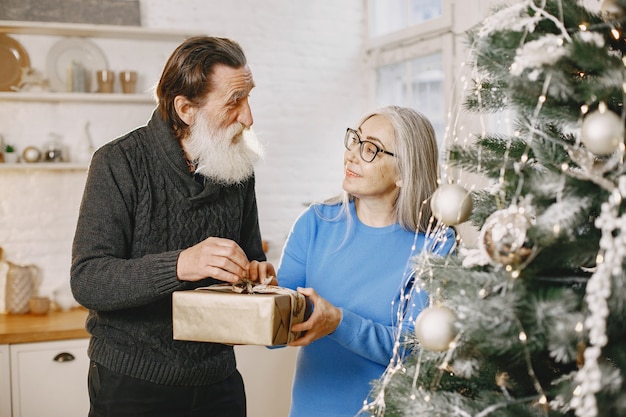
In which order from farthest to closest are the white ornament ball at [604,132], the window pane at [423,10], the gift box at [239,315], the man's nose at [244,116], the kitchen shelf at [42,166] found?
the window pane at [423,10], the kitchen shelf at [42,166], the man's nose at [244,116], the gift box at [239,315], the white ornament ball at [604,132]

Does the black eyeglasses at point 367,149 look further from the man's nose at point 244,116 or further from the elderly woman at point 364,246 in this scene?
the man's nose at point 244,116

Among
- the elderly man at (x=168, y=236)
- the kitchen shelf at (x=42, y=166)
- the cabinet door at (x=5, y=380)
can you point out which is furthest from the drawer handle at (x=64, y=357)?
the elderly man at (x=168, y=236)

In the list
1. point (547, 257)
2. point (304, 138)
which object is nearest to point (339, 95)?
point (304, 138)

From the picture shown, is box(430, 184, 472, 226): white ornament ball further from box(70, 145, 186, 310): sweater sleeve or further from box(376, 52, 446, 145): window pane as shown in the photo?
box(376, 52, 446, 145): window pane

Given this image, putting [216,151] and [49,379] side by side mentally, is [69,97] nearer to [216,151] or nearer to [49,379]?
[49,379]

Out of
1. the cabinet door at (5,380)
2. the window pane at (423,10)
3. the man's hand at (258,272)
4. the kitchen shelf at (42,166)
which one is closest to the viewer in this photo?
the man's hand at (258,272)

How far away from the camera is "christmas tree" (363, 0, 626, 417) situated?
880 millimetres

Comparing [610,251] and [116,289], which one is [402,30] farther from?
[610,251]

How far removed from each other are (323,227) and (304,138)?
2357mm

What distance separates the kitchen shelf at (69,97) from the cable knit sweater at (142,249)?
5.86 feet

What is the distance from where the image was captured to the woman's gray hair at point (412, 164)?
1.93 metres

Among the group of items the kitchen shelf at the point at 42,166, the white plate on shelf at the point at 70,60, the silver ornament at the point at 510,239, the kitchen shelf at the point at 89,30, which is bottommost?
the silver ornament at the point at 510,239

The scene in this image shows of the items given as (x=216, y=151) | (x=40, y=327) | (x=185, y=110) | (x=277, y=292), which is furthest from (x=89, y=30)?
(x=277, y=292)

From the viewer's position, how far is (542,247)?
3.06ft
